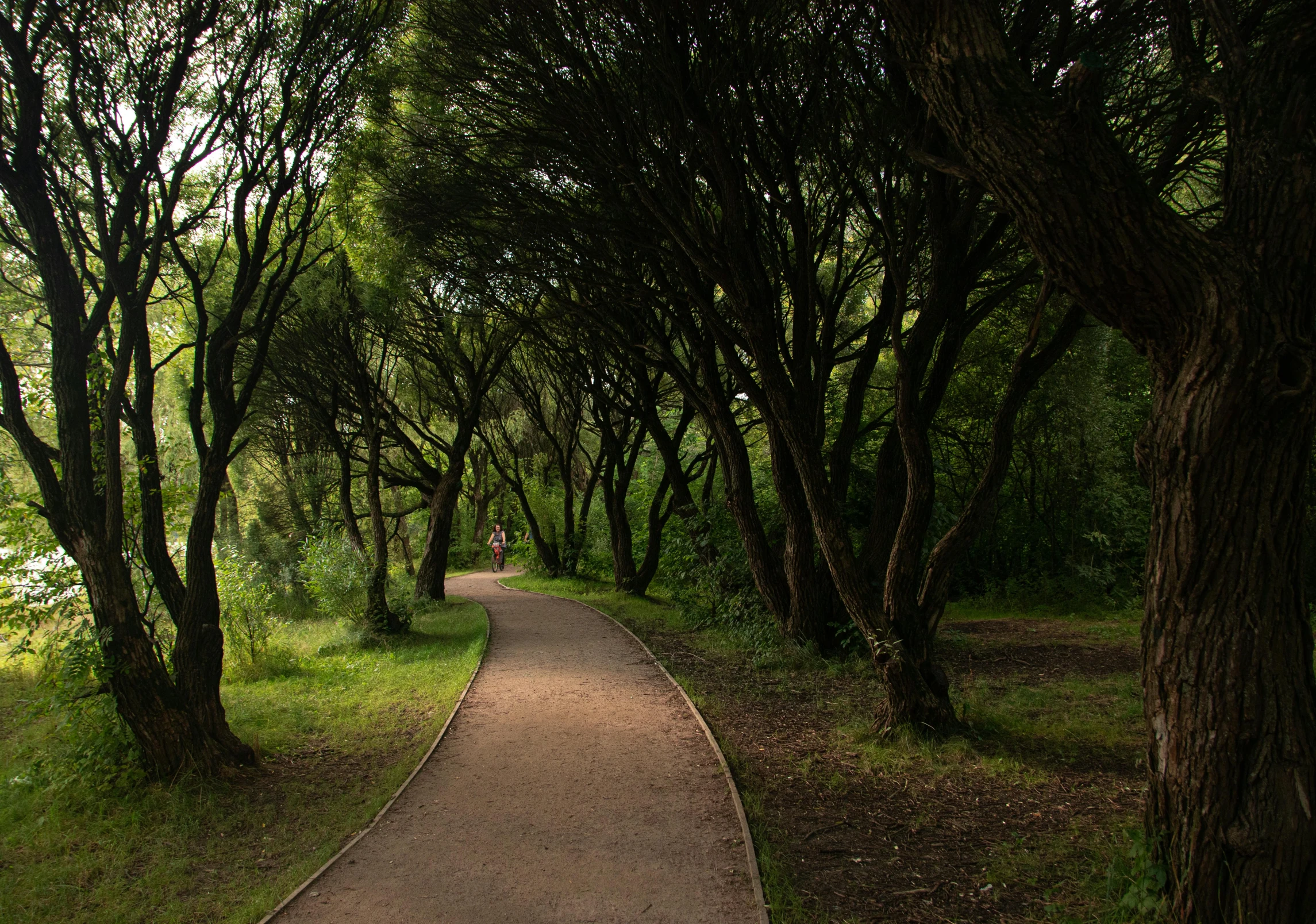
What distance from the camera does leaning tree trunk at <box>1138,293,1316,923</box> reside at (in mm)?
3035

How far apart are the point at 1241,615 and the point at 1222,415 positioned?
32.8 inches

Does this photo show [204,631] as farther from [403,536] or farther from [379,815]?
[403,536]

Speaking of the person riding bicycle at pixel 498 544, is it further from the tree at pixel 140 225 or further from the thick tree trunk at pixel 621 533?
the tree at pixel 140 225

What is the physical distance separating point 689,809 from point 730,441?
6070 millimetres

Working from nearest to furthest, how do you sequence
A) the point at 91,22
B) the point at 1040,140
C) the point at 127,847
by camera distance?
the point at 1040,140 → the point at 127,847 → the point at 91,22

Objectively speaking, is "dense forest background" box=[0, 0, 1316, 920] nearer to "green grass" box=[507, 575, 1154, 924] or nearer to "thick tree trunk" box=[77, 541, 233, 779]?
"thick tree trunk" box=[77, 541, 233, 779]

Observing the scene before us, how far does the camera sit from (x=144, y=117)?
6215 mm

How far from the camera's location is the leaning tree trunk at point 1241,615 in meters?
3.04

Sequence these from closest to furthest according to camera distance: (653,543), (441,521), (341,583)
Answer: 1. (341,583)
2. (441,521)
3. (653,543)

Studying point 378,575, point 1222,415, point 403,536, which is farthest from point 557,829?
point 403,536

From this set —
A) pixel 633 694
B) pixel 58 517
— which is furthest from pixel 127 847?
pixel 633 694

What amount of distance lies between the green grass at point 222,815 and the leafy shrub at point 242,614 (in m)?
1.27

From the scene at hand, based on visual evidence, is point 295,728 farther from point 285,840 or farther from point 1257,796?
point 1257,796

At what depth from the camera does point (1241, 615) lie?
10.4 feet
